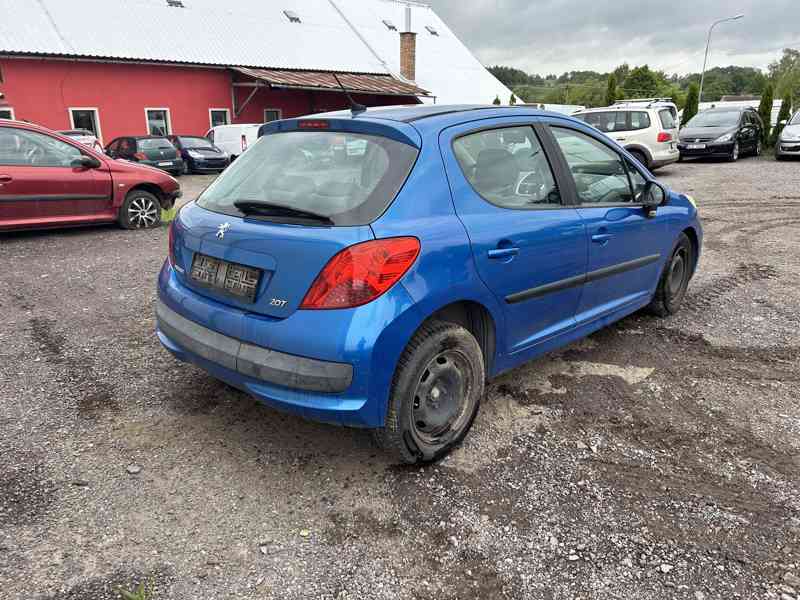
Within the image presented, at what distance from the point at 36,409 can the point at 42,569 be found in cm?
144

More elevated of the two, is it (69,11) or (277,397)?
(69,11)

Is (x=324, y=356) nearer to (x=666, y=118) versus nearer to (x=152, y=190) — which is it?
(x=152, y=190)

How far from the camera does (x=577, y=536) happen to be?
2.54 m

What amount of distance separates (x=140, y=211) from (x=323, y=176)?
7080 mm

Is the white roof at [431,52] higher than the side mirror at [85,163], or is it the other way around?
the white roof at [431,52]

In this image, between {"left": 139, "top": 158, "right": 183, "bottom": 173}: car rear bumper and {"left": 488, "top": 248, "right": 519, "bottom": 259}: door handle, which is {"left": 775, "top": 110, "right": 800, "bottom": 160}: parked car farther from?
{"left": 488, "top": 248, "right": 519, "bottom": 259}: door handle

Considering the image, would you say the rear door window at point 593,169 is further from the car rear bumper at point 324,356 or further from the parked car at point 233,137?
the parked car at point 233,137

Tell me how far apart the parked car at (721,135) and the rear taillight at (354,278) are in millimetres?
18422

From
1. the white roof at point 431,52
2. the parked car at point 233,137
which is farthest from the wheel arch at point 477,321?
the white roof at point 431,52

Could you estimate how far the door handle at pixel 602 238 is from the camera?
3.67 meters

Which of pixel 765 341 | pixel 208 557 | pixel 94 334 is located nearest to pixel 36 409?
pixel 94 334

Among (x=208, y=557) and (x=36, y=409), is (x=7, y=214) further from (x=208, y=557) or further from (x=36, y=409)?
(x=208, y=557)

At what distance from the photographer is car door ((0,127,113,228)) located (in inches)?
299

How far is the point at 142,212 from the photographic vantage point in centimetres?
903
